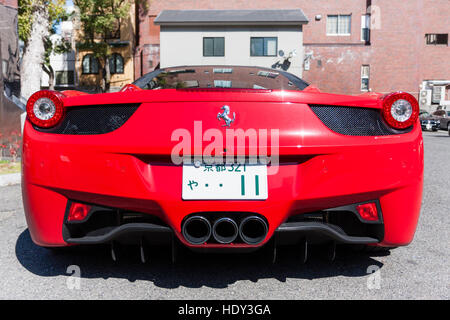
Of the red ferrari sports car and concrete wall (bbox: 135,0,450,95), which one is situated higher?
concrete wall (bbox: 135,0,450,95)

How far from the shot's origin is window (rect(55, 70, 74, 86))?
112ft

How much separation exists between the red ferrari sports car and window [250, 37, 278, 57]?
90.0 feet

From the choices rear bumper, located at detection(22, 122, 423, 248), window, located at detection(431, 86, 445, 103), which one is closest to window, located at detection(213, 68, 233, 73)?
rear bumper, located at detection(22, 122, 423, 248)

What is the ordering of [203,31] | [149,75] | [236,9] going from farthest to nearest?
1. [236,9]
2. [203,31]
3. [149,75]

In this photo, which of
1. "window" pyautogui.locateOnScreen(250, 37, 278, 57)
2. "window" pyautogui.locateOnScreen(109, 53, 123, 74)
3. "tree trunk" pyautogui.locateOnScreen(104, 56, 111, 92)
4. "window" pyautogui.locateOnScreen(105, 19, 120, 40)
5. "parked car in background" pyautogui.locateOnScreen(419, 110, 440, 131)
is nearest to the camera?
"parked car in background" pyautogui.locateOnScreen(419, 110, 440, 131)

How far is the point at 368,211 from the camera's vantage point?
198cm

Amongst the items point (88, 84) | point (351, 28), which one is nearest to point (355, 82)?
point (351, 28)

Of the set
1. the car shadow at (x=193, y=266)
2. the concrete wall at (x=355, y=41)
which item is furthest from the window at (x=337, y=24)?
the car shadow at (x=193, y=266)

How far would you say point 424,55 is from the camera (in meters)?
35.8

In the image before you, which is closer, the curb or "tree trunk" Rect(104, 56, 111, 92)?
the curb

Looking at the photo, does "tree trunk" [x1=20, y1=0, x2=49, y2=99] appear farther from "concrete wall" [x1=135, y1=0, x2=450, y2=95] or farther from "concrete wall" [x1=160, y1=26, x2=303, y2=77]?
"concrete wall" [x1=135, y1=0, x2=450, y2=95]
